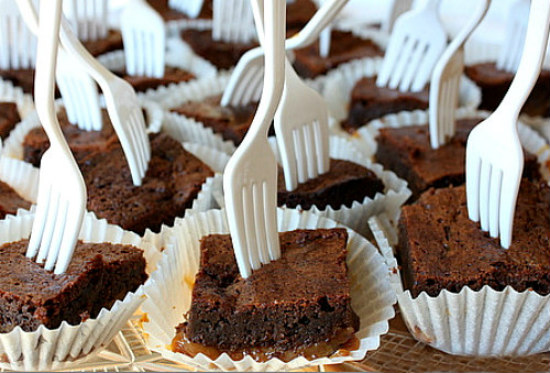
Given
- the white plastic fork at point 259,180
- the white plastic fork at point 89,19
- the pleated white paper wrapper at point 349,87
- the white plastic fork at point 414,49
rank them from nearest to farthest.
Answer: the white plastic fork at point 259,180 → the white plastic fork at point 414,49 → the pleated white paper wrapper at point 349,87 → the white plastic fork at point 89,19

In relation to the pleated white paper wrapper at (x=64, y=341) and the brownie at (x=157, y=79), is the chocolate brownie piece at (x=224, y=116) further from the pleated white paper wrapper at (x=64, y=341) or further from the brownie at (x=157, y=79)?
the pleated white paper wrapper at (x=64, y=341)

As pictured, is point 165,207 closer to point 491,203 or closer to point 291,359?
point 291,359

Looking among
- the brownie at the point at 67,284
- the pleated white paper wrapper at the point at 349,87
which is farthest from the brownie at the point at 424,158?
the brownie at the point at 67,284

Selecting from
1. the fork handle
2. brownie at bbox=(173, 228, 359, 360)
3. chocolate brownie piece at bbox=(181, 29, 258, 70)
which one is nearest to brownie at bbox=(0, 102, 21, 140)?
chocolate brownie piece at bbox=(181, 29, 258, 70)

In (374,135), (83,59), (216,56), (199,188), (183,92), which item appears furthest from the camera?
(216,56)

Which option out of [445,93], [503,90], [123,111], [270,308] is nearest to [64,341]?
[270,308]

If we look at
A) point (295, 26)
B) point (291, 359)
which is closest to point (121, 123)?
point (291, 359)
